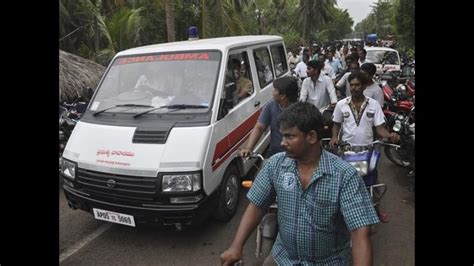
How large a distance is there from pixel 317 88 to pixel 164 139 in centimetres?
272

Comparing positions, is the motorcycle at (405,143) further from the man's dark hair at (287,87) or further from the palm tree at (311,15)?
the palm tree at (311,15)

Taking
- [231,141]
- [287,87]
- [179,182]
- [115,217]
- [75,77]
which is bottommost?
[115,217]

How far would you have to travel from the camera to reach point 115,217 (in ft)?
12.2

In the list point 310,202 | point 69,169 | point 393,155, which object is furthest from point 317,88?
point 310,202

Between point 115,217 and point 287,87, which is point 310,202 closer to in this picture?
point 287,87

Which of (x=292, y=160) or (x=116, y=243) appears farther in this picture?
(x=116, y=243)

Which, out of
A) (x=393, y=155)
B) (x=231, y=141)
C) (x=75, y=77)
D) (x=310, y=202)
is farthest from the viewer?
(x=75, y=77)

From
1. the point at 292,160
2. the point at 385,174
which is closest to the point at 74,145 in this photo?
the point at 292,160

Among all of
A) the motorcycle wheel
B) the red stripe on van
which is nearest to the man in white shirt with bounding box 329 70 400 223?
the red stripe on van

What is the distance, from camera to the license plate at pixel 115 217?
3654mm
